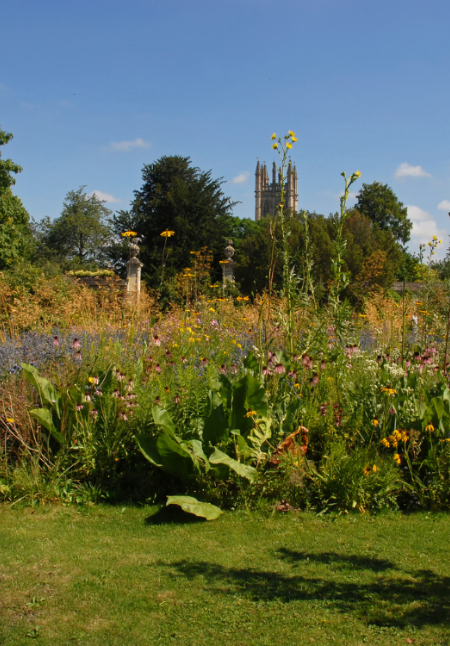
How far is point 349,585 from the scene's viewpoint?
2666 mm

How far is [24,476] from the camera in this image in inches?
155

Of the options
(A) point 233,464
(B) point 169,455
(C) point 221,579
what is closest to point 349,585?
(C) point 221,579

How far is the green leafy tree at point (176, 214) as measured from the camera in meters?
24.7

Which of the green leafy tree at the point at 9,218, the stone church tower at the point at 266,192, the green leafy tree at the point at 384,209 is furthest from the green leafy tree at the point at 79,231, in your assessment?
the stone church tower at the point at 266,192

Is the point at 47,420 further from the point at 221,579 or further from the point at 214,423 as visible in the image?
the point at 221,579

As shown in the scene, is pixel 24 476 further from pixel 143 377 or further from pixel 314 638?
pixel 314 638

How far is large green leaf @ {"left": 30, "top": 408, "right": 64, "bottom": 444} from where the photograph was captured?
3.92m

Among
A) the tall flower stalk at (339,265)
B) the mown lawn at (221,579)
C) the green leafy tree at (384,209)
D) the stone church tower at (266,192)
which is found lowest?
the mown lawn at (221,579)

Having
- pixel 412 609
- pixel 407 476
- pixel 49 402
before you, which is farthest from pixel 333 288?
pixel 412 609

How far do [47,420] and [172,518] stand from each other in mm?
1194

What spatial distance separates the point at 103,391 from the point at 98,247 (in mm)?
44048

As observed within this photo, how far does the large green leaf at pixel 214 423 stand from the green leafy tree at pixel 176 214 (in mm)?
19808

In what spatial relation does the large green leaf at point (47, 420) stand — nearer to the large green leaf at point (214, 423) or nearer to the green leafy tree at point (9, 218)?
the large green leaf at point (214, 423)

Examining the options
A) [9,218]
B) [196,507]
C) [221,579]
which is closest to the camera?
[221,579]
